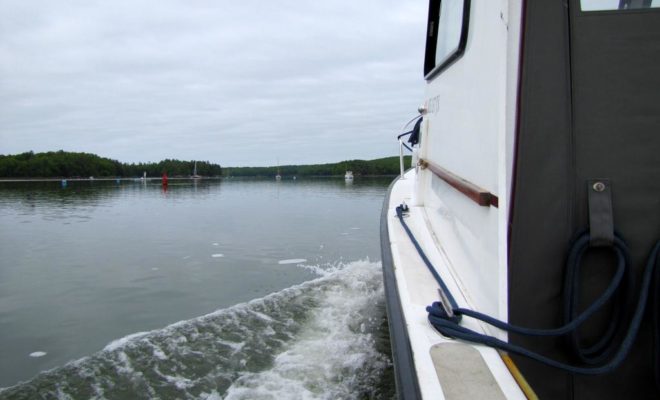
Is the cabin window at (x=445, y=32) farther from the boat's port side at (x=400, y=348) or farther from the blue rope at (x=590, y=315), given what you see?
the boat's port side at (x=400, y=348)

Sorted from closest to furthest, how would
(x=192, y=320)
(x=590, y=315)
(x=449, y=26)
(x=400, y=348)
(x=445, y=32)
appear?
1. (x=590, y=315)
2. (x=400, y=348)
3. (x=449, y=26)
4. (x=445, y=32)
5. (x=192, y=320)

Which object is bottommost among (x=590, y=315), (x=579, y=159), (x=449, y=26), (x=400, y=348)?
(x=400, y=348)

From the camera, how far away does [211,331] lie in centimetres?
423

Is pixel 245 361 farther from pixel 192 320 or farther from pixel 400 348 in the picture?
pixel 400 348

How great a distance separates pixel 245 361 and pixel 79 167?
11998 centimetres

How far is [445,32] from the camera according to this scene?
326 cm

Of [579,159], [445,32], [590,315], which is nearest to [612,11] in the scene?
[579,159]

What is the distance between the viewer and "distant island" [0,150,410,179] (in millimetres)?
98312

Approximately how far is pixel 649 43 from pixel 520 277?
3.27ft

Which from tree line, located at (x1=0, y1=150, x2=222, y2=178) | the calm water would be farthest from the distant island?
the calm water

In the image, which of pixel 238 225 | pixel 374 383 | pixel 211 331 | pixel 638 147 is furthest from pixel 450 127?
pixel 238 225

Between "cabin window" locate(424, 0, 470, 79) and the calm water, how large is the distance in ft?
7.93

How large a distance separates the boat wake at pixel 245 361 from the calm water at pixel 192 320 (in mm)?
13

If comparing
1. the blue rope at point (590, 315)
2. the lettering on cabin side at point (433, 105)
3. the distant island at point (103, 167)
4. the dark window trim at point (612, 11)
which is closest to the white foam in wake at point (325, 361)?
the blue rope at point (590, 315)
